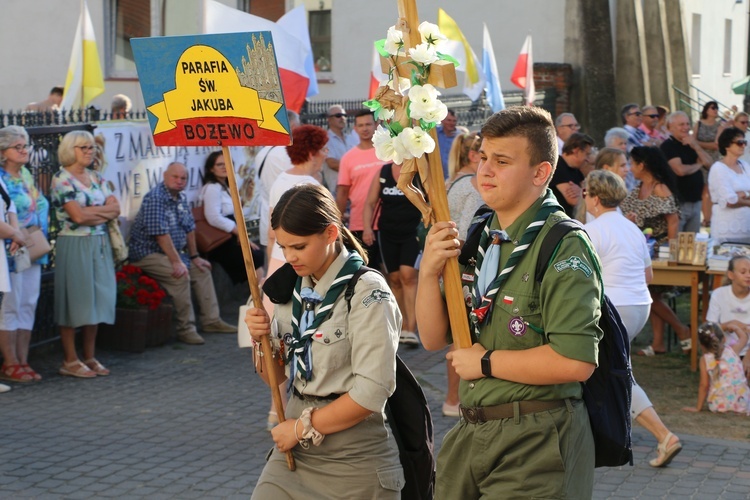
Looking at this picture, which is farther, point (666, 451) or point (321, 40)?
point (321, 40)

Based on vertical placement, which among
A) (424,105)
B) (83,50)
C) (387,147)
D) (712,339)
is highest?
(83,50)

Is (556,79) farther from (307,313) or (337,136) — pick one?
(307,313)

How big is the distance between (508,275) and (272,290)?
994 millimetres

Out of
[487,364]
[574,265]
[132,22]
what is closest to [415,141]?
[574,265]

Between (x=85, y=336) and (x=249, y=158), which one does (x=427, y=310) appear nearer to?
(x=85, y=336)

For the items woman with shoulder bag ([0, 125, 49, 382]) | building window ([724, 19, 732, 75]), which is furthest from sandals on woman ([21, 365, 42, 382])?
building window ([724, 19, 732, 75])

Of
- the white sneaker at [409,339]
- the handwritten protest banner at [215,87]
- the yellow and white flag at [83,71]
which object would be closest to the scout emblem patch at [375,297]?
the handwritten protest banner at [215,87]

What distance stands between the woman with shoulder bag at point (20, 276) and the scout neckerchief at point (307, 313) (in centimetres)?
539

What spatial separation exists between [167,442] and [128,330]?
3.01m

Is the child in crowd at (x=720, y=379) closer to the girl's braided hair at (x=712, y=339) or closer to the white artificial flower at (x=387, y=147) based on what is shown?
the girl's braided hair at (x=712, y=339)

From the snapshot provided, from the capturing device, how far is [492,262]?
3.46 m

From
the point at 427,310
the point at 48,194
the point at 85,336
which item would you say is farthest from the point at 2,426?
the point at 427,310

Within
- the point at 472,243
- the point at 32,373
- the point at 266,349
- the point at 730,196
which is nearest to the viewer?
the point at 472,243

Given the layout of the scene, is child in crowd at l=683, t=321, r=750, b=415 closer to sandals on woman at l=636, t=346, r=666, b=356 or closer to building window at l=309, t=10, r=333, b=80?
sandals on woman at l=636, t=346, r=666, b=356
